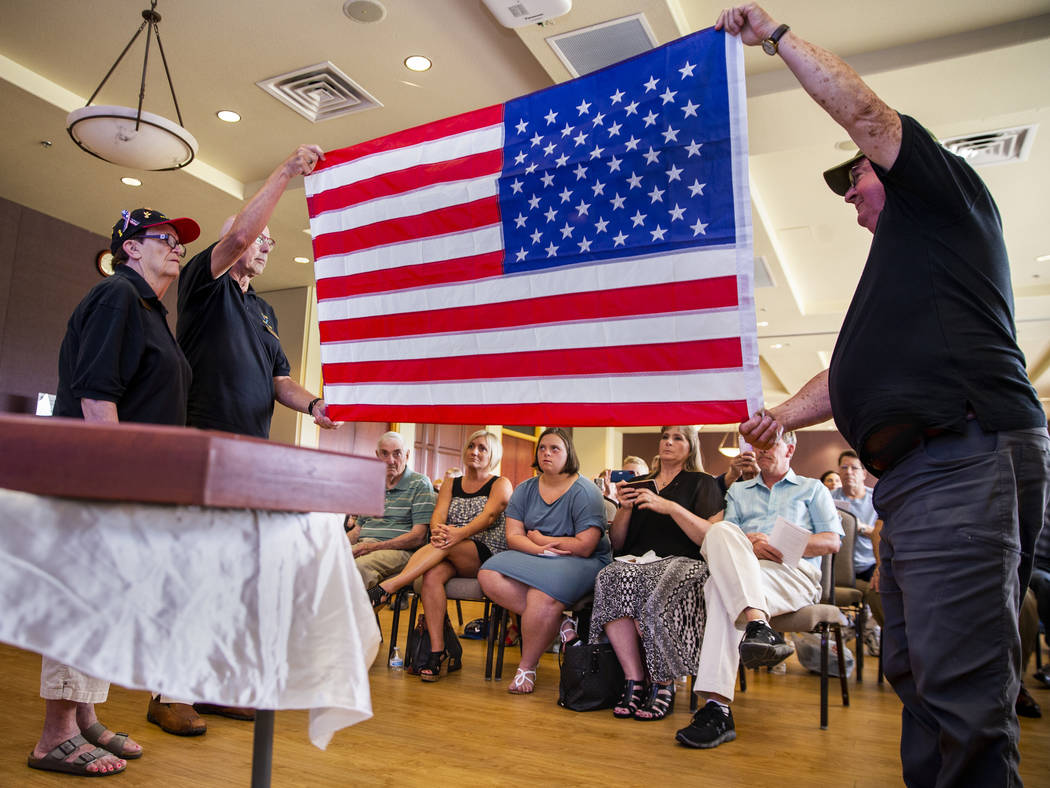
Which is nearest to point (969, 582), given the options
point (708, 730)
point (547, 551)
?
point (708, 730)

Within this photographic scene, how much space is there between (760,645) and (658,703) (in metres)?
0.45

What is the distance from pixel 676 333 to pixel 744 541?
124 centimetres

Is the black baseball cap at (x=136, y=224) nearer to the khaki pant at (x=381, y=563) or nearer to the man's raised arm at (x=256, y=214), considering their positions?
the man's raised arm at (x=256, y=214)

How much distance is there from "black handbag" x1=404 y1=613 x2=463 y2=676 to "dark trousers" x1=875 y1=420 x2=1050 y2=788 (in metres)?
2.49

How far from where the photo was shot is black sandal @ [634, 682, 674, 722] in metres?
2.78

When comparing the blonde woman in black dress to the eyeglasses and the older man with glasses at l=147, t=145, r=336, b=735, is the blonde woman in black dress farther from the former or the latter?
the eyeglasses

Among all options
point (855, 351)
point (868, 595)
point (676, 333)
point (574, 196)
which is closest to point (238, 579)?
point (855, 351)

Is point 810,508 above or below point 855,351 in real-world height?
below

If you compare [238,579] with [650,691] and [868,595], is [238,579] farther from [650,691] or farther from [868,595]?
[868,595]

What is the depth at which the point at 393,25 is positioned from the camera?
13.9ft

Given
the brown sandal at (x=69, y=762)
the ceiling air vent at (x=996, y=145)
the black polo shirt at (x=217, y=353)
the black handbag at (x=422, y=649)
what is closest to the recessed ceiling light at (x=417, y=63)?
the black polo shirt at (x=217, y=353)

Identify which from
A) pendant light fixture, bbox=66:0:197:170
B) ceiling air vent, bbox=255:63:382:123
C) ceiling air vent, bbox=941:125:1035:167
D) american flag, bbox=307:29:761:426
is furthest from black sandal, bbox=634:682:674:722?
ceiling air vent, bbox=941:125:1035:167

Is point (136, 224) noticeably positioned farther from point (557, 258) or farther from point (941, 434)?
point (941, 434)

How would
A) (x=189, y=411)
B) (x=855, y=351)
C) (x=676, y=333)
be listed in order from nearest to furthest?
(x=855, y=351), (x=676, y=333), (x=189, y=411)
